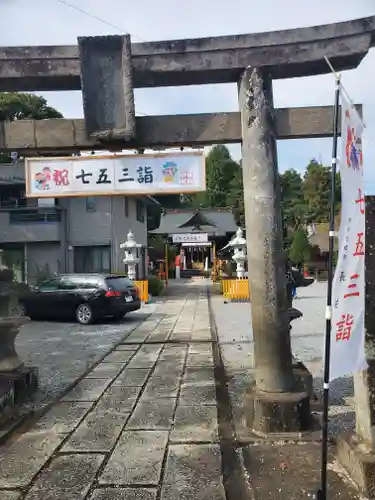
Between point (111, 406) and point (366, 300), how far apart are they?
344cm

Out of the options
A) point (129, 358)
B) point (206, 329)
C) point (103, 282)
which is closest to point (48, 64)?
point (129, 358)

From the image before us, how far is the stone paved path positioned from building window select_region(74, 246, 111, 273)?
1598 cm

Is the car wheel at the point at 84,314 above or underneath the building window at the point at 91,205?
underneath

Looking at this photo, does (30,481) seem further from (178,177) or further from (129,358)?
(129,358)

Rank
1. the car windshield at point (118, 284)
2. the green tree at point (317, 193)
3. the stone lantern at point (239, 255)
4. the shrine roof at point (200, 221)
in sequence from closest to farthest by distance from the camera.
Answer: the car windshield at point (118, 284) < the stone lantern at point (239, 255) < the shrine roof at point (200, 221) < the green tree at point (317, 193)

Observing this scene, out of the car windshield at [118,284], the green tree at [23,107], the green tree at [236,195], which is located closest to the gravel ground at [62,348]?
the car windshield at [118,284]

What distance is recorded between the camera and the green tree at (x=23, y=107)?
31684 mm

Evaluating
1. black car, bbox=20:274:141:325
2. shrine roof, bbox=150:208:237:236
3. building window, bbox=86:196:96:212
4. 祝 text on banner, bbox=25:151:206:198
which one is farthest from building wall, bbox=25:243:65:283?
祝 text on banner, bbox=25:151:206:198

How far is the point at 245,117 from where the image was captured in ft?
16.0

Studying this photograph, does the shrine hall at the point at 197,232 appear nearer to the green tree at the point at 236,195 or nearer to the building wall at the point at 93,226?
the green tree at the point at 236,195

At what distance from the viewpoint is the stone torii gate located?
15.4 ft

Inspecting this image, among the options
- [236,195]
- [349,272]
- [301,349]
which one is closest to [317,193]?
[236,195]

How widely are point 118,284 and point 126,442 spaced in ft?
32.1

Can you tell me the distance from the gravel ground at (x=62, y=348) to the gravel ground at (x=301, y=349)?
8.19 ft
